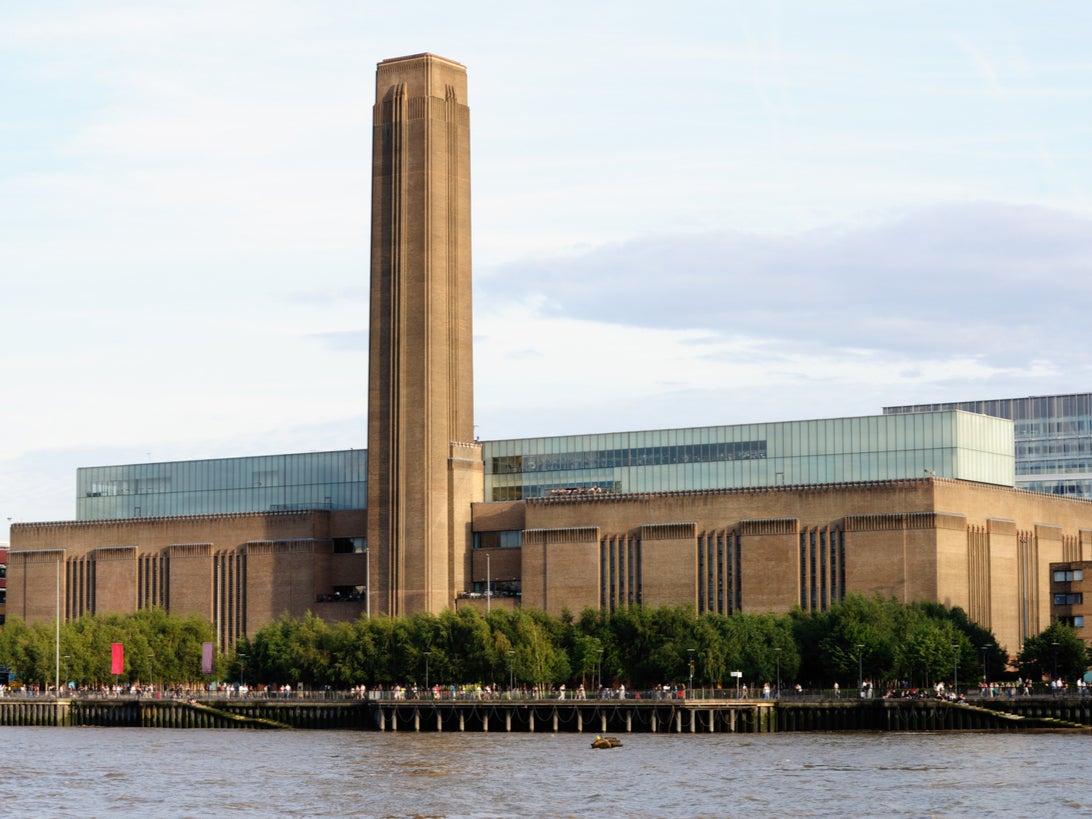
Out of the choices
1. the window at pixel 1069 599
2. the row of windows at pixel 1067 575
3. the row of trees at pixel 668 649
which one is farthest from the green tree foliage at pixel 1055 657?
the row of windows at pixel 1067 575

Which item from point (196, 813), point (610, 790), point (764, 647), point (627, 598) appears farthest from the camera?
point (627, 598)

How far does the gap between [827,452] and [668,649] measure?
30.6m

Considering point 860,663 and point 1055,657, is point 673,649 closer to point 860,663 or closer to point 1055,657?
point 860,663

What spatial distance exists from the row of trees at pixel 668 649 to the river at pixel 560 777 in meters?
16.3

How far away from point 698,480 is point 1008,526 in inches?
1143

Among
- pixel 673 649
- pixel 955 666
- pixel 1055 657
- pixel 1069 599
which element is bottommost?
pixel 955 666

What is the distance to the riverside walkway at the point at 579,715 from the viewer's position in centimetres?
15125

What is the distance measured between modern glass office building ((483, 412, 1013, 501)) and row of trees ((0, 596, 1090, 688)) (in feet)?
56.8

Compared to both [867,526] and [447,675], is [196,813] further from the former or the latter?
[867,526]

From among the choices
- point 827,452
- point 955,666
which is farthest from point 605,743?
point 827,452

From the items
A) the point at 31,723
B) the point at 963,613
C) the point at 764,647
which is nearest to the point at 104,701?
the point at 31,723

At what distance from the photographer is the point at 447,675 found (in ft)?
590

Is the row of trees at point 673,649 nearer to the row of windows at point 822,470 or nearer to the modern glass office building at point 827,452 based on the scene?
the row of windows at point 822,470

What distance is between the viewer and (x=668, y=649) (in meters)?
170
